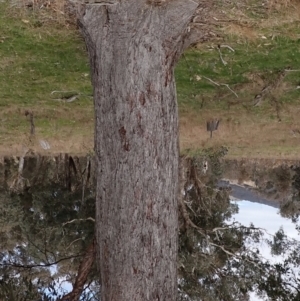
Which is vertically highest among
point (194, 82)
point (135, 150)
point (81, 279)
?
point (135, 150)

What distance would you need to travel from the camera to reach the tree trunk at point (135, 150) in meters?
3.19

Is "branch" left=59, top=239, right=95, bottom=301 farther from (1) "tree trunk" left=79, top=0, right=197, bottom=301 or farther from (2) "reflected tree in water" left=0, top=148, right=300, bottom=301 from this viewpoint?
(2) "reflected tree in water" left=0, top=148, right=300, bottom=301

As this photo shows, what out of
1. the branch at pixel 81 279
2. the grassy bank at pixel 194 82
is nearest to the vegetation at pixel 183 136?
the grassy bank at pixel 194 82

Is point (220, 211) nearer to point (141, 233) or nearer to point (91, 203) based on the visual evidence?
point (91, 203)

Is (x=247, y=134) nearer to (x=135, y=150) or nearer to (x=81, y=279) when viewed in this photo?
(x=81, y=279)

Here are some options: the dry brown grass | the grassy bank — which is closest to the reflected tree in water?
the dry brown grass

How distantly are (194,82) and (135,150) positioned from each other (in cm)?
342

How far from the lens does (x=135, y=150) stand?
324 cm

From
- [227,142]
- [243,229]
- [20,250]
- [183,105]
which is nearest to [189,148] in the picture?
[227,142]

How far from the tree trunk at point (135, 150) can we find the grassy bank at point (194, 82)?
1976mm

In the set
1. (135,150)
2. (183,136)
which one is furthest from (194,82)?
(135,150)

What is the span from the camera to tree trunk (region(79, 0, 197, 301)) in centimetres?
319

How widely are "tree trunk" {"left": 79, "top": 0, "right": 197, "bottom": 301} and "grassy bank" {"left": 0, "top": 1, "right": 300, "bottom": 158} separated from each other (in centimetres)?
198

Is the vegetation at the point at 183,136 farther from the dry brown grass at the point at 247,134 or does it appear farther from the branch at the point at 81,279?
the branch at the point at 81,279
